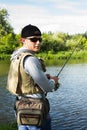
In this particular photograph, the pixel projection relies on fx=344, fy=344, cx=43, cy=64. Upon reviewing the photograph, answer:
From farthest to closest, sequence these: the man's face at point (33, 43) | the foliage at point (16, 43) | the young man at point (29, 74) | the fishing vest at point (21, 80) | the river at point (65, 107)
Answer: the foliage at point (16, 43), the river at point (65, 107), the man's face at point (33, 43), the fishing vest at point (21, 80), the young man at point (29, 74)

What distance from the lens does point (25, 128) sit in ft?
17.0

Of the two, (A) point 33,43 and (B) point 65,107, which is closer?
(A) point 33,43

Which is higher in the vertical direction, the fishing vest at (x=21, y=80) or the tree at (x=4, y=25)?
the fishing vest at (x=21, y=80)

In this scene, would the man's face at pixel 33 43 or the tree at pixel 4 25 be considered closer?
the man's face at pixel 33 43

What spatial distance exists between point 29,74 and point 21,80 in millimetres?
191

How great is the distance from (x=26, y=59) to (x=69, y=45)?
119483mm

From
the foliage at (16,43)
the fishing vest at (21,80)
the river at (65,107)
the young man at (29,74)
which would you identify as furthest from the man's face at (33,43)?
the foliage at (16,43)

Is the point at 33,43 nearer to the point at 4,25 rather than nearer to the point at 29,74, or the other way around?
the point at 29,74

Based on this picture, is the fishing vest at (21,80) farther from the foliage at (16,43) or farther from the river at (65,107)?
the foliage at (16,43)

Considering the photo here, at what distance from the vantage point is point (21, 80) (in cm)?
509

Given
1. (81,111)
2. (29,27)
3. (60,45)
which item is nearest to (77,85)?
(81,111)

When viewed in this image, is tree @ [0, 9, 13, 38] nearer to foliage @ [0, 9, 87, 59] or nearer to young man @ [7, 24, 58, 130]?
foliage @ [0, 9, 87, 59]

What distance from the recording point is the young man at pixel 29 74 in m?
4.92

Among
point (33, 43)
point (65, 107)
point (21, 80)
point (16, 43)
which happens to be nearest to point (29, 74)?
point (21, 80)
